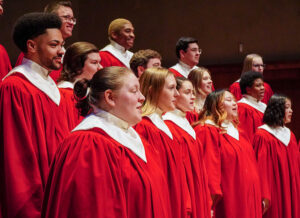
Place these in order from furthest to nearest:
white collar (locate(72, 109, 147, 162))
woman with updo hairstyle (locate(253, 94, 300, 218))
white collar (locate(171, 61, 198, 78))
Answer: white collar (locate(171, 61, 198, 78)) < woman with updo hairstyle (locate(253, 94, 300, 218)) < white collar (locate(72, 109, 147, 162))

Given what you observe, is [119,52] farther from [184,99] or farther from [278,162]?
[278,162]

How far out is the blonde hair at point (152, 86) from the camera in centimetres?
336

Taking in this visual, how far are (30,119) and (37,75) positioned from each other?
0.28 m

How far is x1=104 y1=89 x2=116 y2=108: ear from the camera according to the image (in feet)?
7.59

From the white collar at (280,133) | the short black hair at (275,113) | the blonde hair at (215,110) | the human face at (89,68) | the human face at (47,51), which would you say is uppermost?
the human face at (47,51)

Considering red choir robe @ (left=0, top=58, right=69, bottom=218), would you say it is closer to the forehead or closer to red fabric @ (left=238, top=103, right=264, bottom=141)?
the forehead

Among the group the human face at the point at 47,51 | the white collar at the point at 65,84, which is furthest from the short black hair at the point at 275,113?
the human face at the point at 47,51

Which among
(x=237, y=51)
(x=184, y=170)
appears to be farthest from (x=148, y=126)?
(x=237, y=51)

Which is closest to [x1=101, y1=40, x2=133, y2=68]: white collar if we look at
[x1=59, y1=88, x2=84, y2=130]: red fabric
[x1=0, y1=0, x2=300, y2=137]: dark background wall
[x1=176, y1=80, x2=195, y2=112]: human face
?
[x1=176, y1=80, x2=195, y2=112]: human face

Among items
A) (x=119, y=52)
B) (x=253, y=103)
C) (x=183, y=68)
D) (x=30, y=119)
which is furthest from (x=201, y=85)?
(x=30, y=119)

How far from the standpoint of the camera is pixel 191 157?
3.56 meters

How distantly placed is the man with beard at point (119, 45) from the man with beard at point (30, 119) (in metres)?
2.22

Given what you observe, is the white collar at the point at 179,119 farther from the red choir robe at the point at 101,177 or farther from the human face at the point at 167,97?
the red choir robe at the point at 101,177

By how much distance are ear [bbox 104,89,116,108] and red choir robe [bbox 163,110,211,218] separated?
1.22 meters
